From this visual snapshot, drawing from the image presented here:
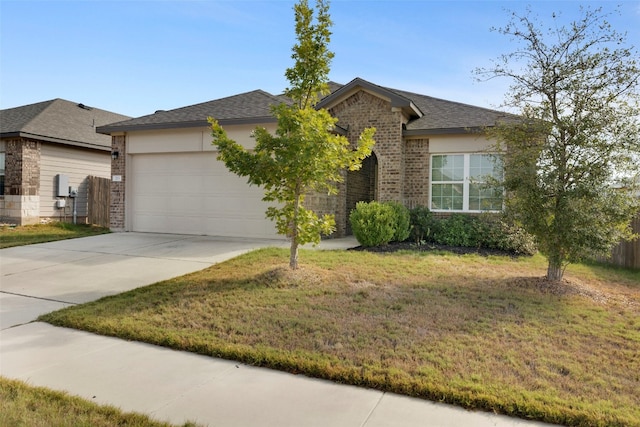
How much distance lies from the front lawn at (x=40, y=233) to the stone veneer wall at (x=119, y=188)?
0.68 meters

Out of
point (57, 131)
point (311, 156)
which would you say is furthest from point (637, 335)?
point (57, 131)

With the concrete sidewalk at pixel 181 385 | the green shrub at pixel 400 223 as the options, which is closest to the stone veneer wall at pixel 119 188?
the concrete sidewalk at pixel 181 385

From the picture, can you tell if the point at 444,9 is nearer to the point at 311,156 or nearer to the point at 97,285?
the point at 311,156

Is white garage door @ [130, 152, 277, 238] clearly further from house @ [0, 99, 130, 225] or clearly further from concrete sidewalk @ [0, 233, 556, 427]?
concrete sidewalk @ [0, 233, 556, 427]

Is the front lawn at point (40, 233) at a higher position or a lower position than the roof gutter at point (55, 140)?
lower

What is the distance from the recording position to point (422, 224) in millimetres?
11672

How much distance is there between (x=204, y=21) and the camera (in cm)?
974

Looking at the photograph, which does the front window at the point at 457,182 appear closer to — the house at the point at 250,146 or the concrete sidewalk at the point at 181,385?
the house at the point at 250,146

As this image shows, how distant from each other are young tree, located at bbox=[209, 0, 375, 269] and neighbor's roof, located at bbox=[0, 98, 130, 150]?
487 inches

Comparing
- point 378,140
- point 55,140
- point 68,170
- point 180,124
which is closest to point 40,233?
point 68,170

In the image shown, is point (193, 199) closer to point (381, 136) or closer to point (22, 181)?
point (381, 136)

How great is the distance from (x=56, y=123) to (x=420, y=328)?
58.3 feet

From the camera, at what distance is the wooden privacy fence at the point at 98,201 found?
16.8 m

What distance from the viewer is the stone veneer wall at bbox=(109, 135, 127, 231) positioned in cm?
1353
